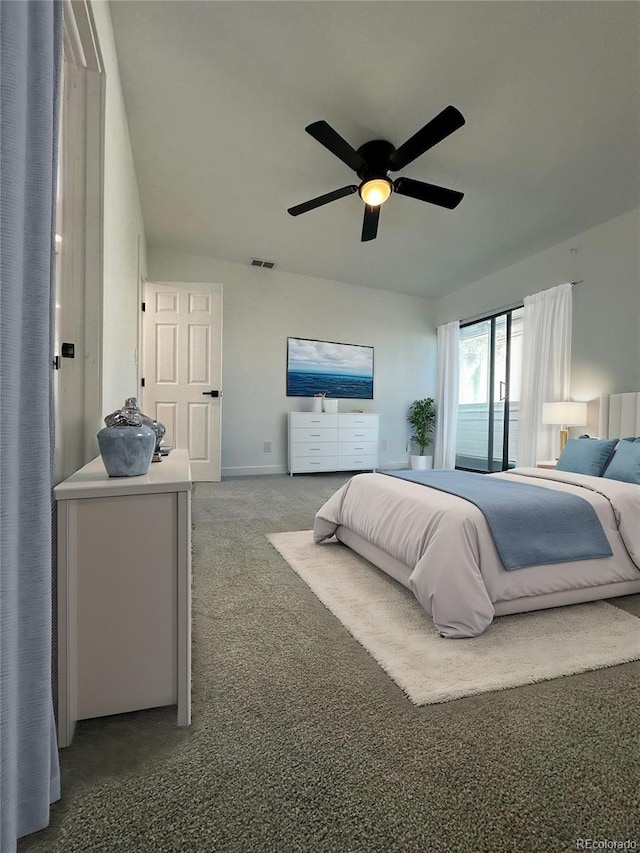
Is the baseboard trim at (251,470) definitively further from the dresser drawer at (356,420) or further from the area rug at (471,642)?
the area rug at (471,642)

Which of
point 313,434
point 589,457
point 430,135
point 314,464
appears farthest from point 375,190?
point 314,464

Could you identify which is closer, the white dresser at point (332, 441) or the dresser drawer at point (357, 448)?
the white dresser at point (332, 441)

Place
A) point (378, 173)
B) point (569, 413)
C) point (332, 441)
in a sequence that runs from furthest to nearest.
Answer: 1. point (332, 441)
2. point (569, 413)
3. point (378, 173)

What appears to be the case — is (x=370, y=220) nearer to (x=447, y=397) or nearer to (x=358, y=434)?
(x=358, y=434)

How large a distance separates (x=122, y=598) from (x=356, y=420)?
495 centimetres

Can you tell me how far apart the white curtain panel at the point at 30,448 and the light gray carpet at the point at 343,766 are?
162 mm

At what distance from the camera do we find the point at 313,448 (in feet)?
18.8

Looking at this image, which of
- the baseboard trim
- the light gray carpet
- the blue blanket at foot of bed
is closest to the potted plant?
the baseboard trim

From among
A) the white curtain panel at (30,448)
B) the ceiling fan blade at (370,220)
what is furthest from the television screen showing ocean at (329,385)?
the white curtain panel at (30,448)

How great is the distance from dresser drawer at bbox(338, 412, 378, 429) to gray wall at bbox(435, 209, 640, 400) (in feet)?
8.05

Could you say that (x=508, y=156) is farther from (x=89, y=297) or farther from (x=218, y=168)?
(x=89, y=297)

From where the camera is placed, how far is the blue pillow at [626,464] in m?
2.46

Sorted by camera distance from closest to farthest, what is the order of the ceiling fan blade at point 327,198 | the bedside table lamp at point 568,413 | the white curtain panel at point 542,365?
the ceiling fan blade at point 327,198, the bedside table lamp at point 568,413, the white curtain panel at point 542,365

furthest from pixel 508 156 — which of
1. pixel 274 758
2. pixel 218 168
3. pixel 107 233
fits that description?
pixel 274 758
